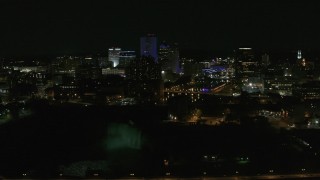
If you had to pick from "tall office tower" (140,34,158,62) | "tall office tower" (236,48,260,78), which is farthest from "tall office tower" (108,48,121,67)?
"tall office tower" (236,48,260,78)

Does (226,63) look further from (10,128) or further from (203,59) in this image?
(10,128)

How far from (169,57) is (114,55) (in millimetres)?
2828

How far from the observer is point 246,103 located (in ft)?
33.9

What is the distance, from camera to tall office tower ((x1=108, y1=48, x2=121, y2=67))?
21.6 meters

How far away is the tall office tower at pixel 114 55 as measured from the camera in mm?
21559

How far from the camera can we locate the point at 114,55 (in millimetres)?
22047

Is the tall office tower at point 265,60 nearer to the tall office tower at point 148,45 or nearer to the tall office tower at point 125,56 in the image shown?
the tall office tower at point 148,45

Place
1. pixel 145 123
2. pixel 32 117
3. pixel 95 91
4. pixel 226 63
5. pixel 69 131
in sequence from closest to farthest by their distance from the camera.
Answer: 1. pixel 69 131
2. pixel 145 123
3. pixel 32 117
4. pixel 95 91
5. pixel 226 63

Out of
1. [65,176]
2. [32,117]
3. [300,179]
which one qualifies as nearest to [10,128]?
[32,117]

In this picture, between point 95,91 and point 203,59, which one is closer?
point 95,91

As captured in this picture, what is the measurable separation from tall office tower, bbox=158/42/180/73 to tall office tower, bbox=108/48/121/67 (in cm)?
188

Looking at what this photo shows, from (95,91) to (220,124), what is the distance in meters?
5.13

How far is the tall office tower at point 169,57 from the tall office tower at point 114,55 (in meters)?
1.88

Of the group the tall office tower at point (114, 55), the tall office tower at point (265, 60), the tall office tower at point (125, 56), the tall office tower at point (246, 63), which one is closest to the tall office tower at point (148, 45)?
the tall office tower at point (125, 56)
